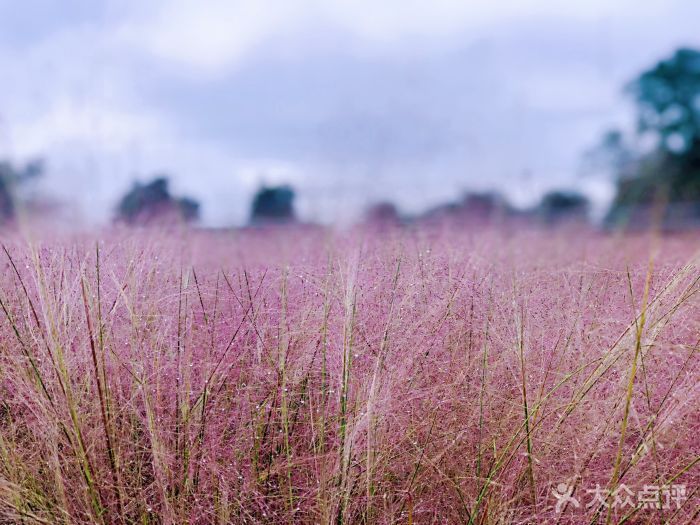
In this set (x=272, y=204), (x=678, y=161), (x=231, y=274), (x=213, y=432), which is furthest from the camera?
(x=678, y=161)

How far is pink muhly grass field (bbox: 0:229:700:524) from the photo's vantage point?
1443mm

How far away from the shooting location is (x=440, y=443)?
151 centimetres

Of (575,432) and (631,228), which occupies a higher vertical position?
(631,228)

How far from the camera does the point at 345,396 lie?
4.85 feet

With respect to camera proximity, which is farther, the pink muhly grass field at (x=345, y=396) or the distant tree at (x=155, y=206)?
the distant tree at (x=155, y=206)

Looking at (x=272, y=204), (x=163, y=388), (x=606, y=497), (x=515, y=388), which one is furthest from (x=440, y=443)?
(x=272, y=204)

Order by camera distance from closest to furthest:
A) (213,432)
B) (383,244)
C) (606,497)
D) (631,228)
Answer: (606,497), (213,432), (383,244), (631,228)

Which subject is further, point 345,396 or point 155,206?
point 155,206

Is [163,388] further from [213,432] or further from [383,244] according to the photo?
[383,244]

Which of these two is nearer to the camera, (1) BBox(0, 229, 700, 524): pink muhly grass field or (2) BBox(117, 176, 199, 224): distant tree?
(1) BBox(0, 229, 700, 524): pink muhly grass field

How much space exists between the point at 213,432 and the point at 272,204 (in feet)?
7.02

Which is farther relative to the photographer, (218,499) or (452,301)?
(452,301)

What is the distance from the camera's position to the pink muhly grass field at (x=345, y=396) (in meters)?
1.44

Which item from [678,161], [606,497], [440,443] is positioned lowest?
[606,497]
